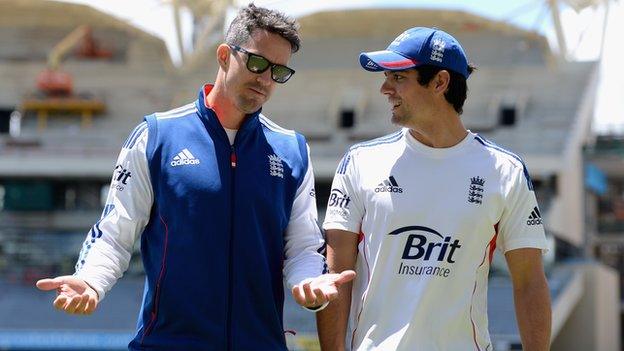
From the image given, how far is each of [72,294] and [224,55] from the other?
0.93 metres

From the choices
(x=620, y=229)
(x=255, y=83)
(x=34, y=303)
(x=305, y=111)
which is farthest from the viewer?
(x=620, y=229)

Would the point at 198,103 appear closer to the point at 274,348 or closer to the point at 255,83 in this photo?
the point at 255,83

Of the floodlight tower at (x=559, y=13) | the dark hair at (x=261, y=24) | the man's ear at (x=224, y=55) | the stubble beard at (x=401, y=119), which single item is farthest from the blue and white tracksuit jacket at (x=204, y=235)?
the floodlight tower at (x=559, y=13)

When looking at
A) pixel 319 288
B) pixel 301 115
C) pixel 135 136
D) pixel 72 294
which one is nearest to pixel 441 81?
pixel 319 288

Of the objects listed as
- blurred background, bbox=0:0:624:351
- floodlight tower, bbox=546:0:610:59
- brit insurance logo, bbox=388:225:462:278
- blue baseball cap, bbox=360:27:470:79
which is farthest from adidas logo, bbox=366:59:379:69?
floodlight tower, bbox=546:0:610:59

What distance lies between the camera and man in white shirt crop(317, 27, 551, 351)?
3656 millimetres

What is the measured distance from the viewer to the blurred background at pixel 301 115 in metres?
25.8

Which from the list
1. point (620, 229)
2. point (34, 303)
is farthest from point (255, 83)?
point (620, 229)

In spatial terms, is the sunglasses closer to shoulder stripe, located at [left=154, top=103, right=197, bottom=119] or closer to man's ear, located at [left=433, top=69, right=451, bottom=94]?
shoulder stripe, located at [left=154, top=103, right=197, bottom=119]

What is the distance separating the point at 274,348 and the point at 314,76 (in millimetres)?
32646

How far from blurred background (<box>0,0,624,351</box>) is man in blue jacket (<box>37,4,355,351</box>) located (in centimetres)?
1867

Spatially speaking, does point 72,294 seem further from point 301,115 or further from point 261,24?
point 301,115

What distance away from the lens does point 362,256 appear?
3.75m

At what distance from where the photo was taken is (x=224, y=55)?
374cm
